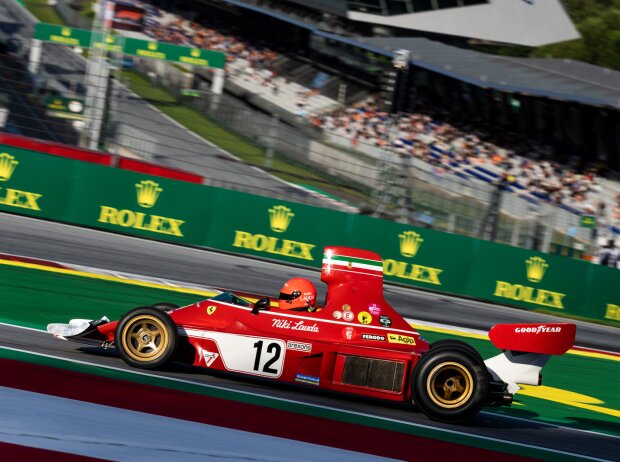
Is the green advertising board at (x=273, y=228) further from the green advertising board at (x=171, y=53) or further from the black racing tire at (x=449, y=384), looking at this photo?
the green advertising board at (x=171, y=53)

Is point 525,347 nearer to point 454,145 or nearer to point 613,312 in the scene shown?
point 613,312

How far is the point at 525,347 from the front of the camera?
7.74m

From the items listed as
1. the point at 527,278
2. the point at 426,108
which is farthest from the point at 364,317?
the point at 426,108

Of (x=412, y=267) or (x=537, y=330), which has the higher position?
(x=412, y=267)

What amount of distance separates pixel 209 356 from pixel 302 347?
796mm

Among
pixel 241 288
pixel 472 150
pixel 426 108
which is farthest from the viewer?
pixel 426 108

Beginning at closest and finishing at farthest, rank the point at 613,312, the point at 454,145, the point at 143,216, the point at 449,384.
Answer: the point at 449,384, the point at 143,216, the point at 613,312, the point at 454,145

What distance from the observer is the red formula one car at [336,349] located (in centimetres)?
740

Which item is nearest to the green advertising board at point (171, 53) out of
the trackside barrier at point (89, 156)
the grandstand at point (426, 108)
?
the grandstand at point (426, 108)

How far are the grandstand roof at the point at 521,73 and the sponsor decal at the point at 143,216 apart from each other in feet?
67.2

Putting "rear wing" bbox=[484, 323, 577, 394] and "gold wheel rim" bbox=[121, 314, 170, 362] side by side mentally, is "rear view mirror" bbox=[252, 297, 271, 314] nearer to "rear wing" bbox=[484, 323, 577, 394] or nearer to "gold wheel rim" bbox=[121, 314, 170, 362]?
"gold wheel rim" bbox=[121, 314, 170, 362]

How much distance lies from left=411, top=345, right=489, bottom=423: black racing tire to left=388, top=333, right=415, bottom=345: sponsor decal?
1.06ft

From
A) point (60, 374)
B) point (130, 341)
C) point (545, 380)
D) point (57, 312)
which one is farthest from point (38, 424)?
point (545, 380)

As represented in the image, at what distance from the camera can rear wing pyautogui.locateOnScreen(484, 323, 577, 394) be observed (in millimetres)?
7668
